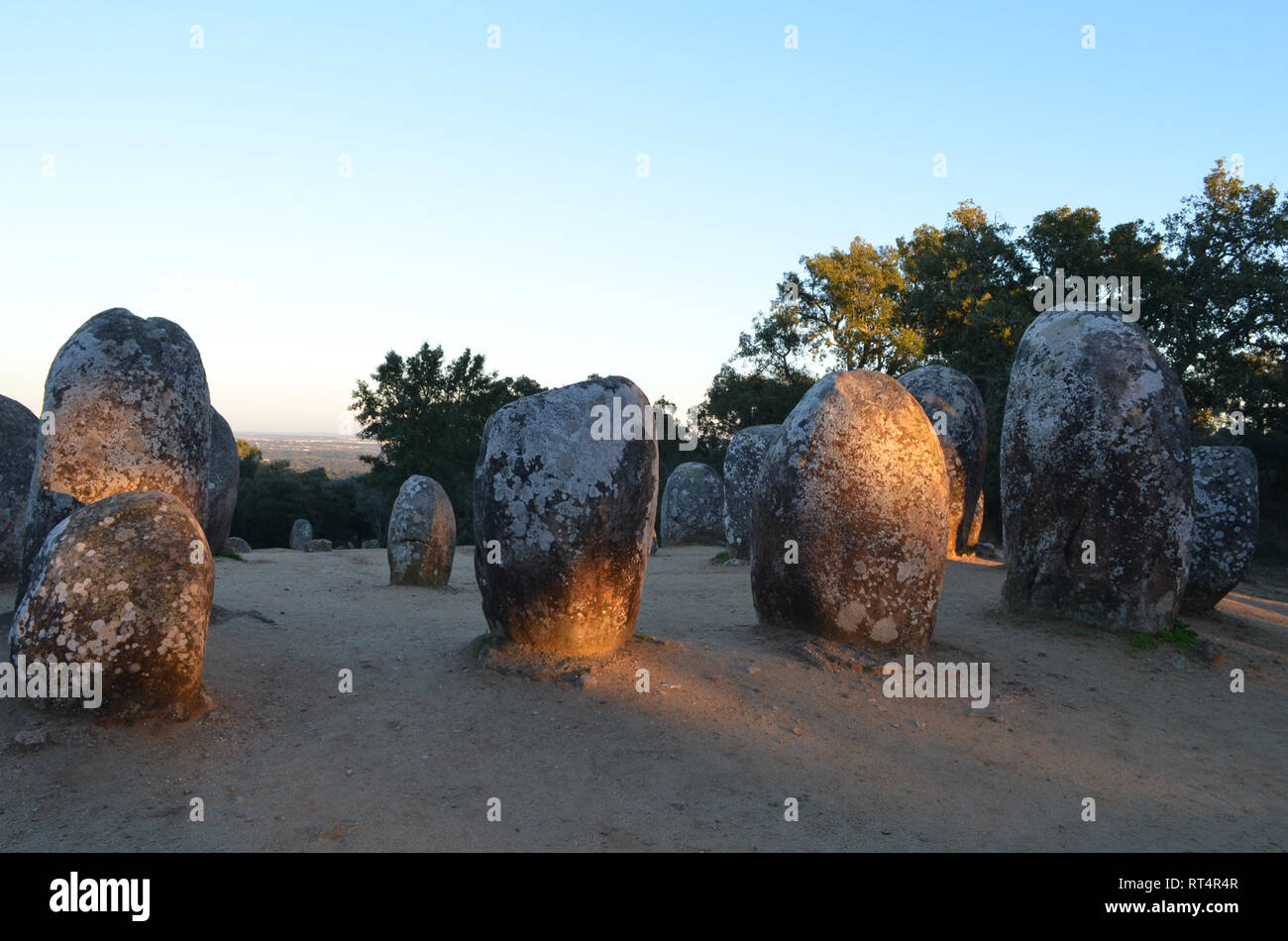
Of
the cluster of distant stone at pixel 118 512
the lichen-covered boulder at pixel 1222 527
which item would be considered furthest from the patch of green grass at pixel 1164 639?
the cluster of distant stone at pixel 118 512

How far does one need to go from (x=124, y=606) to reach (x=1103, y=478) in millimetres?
8888

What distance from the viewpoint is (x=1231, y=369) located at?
19844mm

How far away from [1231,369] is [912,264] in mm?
9241

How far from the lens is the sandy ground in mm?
4457

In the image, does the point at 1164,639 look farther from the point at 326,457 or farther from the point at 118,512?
the point at 326,457

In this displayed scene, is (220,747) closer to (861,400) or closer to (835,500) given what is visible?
(835,500)

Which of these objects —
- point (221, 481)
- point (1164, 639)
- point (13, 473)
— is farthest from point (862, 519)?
point (221, 481)

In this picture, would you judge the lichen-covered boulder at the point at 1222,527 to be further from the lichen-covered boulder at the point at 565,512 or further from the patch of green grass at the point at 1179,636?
the lichen-covered boulder at the point at 565,512

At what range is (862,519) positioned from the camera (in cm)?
762

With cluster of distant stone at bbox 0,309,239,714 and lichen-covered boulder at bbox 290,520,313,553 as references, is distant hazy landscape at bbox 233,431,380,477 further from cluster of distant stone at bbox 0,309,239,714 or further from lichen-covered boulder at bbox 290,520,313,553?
cluster of distant stone at bbox 0,309,239,714

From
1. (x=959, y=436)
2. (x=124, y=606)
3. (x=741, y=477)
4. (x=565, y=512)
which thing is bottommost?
(x=124, y=606)

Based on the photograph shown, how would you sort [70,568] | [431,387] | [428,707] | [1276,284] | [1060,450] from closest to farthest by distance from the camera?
[70,568]
[428,707]
[1060,450]
[1276,284]
[431,387]

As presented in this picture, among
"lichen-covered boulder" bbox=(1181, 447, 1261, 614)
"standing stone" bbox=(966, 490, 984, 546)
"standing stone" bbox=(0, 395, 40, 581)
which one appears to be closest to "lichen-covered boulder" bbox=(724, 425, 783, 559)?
"standing stone" bbox=(966, 490, 984, 546)
